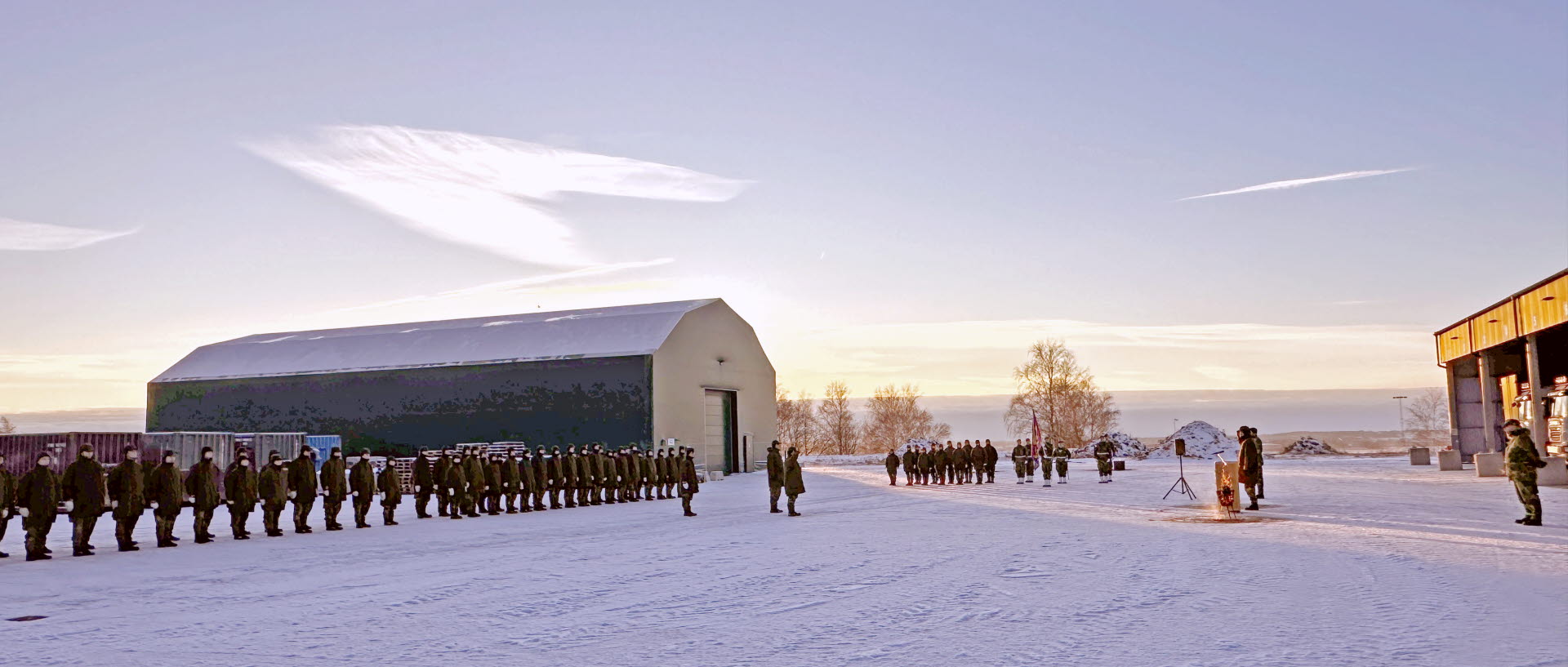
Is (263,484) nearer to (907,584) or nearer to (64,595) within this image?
(64,595)

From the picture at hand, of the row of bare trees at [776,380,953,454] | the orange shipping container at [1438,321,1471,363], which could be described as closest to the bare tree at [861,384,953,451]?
the row of bare trees at [776,380,953,454]

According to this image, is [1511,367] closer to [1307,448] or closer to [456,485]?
[1307,448]

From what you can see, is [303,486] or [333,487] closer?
[303,486]

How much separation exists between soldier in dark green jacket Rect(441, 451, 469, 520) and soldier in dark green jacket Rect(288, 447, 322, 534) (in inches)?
125

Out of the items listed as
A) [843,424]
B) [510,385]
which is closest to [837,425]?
[843,424]

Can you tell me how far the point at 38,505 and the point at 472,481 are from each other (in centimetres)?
880

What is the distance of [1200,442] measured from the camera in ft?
207

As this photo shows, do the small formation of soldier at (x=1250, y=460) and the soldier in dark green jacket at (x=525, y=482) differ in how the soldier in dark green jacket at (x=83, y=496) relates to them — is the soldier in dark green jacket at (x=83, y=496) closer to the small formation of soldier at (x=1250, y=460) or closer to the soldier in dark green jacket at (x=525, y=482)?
the soldier in dark green jacket at (x=525, y=482)

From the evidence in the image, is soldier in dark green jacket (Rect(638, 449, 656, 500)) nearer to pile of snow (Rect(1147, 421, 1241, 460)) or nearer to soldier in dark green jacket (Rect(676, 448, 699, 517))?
soldier in dark green jacket (Rect(676, 448, 699, 517))

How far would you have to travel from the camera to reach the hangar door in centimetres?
4466

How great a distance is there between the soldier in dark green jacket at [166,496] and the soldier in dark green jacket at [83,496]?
93 cm

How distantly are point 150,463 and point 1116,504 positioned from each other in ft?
58.6

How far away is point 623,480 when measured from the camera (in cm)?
2780

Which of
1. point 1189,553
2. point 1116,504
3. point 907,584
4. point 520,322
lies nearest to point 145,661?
point 907,584
